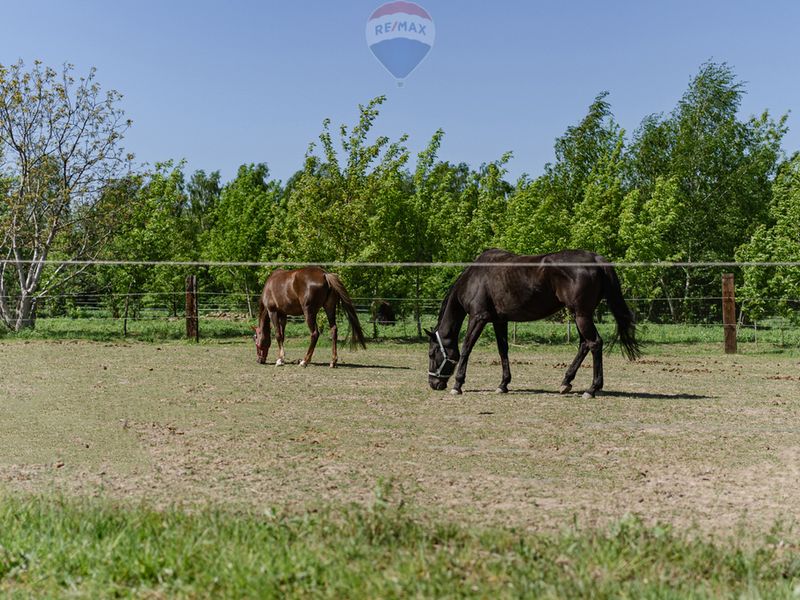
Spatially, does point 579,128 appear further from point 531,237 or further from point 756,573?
point 756,573

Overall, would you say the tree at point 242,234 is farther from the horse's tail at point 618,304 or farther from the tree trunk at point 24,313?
the horse's tail at point 618,304

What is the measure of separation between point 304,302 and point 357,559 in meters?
11.6

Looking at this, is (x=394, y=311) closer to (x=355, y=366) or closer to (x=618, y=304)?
(x=355, y=366)

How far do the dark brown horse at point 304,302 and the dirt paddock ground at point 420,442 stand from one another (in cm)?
146

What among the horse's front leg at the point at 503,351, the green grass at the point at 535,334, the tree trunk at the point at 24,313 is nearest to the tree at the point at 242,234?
the green grass at the point at 535,334

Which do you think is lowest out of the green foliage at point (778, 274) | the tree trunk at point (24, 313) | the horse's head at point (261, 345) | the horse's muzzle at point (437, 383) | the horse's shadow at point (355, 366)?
the horse's shadow at point (355, 366)

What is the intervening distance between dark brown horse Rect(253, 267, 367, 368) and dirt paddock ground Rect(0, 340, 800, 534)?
1.46 meters

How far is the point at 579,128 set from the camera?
38.7 m

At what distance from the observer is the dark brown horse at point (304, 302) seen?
1491 centimetres

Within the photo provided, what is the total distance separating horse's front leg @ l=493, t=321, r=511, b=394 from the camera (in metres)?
11.0

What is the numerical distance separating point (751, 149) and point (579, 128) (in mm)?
7024

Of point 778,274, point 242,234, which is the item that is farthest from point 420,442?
point 242,234

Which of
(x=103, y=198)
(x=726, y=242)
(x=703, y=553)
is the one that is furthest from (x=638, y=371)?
(x=726, y=242)

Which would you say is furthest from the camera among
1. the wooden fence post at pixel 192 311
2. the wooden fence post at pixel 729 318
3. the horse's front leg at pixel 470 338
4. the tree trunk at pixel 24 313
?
the tree trunk at pixel 24 313
